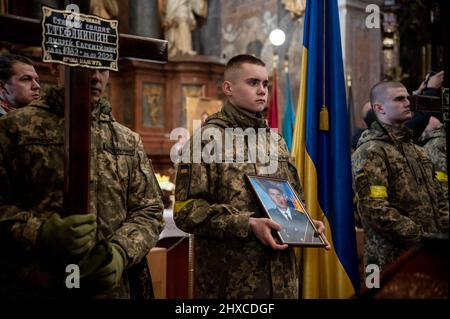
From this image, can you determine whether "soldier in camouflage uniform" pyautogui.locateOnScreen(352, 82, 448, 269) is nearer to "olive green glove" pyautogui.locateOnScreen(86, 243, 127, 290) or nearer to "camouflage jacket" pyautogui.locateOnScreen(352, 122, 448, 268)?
"camouflage jacket" pyautogui.locateOnScreen(352, 122, 448, 268)

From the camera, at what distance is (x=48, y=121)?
7.18 feet

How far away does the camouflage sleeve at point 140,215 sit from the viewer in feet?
7.05

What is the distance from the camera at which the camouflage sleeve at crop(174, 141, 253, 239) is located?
8.23 ft

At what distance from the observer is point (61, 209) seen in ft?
6.95

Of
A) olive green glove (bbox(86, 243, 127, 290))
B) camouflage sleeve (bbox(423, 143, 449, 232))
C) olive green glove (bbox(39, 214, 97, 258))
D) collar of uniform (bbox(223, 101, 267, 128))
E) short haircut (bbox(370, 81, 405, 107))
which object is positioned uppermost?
short haircut (bbox(370, 81, 405, 107))

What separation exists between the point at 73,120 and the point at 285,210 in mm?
1076

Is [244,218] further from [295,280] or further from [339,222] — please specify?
[339,222]

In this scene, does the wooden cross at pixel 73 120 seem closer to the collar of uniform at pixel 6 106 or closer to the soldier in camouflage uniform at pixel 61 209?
the soldier in camouflage uniform at pixel 61 209

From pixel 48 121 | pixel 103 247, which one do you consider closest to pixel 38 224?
pixel 103 247

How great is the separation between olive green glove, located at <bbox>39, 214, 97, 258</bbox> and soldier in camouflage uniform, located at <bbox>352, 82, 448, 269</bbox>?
6.69 feet

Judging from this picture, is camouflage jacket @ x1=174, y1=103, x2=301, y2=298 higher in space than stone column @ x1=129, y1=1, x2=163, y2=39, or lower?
lower

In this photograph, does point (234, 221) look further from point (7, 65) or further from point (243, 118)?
point (7, 65)

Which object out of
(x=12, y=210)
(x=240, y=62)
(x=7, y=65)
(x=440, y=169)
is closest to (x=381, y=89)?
(x=440, y=169)

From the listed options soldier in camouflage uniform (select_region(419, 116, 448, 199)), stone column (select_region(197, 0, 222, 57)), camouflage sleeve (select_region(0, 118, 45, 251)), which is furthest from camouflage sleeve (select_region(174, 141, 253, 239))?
stone column (select_region(197, 0, 222, 57))
